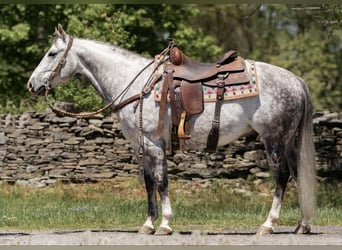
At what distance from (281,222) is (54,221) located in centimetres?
308

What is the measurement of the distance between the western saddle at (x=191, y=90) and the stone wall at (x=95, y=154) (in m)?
7.56

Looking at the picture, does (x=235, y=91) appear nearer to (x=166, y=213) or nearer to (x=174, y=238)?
(x=166, y=213)

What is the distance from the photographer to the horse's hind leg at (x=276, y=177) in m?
9.44

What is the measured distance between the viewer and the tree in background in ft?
62.0

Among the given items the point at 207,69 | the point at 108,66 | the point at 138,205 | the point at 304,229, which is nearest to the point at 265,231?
the point at 304,229

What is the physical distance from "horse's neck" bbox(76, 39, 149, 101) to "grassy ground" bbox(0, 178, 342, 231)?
189 cm

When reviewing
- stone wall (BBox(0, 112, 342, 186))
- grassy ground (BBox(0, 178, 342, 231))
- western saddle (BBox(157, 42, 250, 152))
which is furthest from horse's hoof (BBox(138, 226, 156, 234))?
stone wall (BBox(0, 112, 342, 186))

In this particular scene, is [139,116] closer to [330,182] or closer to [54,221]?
[54,221]

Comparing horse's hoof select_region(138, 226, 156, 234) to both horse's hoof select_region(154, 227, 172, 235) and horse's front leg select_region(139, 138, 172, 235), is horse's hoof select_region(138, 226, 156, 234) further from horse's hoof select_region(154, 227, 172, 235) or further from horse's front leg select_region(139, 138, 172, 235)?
horse's hoof select_region(154, 227, 172, 235)

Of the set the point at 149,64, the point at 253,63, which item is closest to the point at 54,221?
the point at 149,64

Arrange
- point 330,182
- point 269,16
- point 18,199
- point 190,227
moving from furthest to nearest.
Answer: point 269,16, point 330,182, point 18,199, point 190,227

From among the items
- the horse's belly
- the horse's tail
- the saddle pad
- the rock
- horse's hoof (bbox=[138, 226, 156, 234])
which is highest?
Answer: the saddle pad

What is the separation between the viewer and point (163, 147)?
375 inches

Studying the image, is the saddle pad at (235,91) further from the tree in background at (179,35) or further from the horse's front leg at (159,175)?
the tree in background at (179,35)
